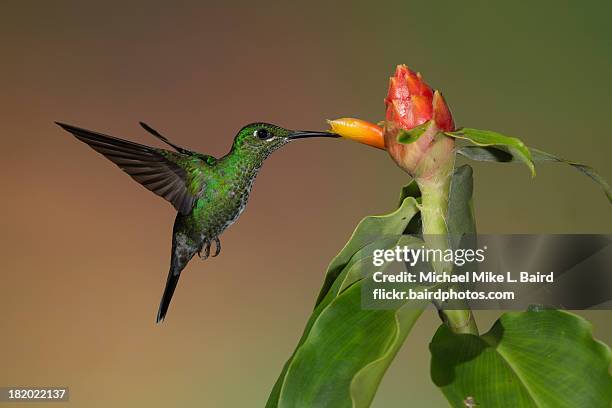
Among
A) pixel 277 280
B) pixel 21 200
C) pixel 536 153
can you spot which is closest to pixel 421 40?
pixel 277 280

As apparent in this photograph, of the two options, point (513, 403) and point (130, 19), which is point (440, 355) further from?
point (130, 19)

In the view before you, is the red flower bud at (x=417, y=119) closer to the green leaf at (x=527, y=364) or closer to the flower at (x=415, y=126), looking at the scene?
the flower at (x=415, y=126)

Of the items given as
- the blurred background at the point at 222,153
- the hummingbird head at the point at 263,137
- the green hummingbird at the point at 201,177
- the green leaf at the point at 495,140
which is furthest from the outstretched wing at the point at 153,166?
the blurred background at the point at 222,153

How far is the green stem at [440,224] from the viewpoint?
66 centimetres

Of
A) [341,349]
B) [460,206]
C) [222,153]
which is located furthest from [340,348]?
[222,153]

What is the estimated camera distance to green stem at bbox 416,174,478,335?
0.66 metres

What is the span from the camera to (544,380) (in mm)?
623

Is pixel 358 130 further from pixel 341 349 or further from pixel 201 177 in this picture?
pixel 201 177

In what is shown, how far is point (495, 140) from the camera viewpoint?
0.58m

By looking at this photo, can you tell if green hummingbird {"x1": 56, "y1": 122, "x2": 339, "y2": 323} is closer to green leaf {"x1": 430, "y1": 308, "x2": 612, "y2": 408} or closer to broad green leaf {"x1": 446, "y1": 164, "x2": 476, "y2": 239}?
broad green leaf {"x1": 446, "y1": 164, "x2": 476, "y2": 239}

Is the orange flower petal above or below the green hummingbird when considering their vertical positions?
below

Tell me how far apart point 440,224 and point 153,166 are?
487 mm

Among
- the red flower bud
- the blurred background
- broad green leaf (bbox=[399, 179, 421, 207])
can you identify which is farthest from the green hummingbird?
the blurred background

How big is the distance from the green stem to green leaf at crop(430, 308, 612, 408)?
0.8 inches
